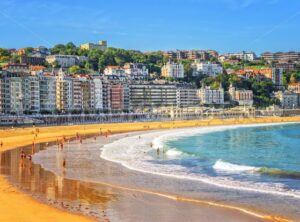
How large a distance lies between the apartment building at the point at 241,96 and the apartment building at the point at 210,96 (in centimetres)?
692

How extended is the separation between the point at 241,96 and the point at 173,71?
23.9m

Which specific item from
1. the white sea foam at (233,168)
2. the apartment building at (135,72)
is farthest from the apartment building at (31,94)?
the white sea foam at (233,168)

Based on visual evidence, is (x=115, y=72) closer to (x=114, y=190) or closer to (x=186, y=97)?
(x=186, y=97)

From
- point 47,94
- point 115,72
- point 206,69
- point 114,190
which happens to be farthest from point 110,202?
point 206,69

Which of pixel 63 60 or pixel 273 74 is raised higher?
pixel 63 60

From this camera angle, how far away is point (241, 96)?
490 ft

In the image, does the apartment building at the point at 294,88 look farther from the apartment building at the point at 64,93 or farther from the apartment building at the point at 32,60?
the apartment building at the point at 64,93

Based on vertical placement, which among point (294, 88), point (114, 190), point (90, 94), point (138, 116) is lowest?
point (114, 190)

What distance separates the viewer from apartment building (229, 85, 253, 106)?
148500mm

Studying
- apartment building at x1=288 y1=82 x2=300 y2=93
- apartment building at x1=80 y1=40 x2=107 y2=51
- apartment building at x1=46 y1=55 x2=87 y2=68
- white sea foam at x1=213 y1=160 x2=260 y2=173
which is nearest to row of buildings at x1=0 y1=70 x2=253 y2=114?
apartment building at x1=288 y1=82 x2=300 y2=93

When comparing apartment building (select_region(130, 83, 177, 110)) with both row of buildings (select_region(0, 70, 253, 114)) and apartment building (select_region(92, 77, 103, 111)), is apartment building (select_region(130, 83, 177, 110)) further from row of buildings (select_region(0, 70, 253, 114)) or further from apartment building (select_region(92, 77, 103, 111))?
apartment building (select_region(92, 77, 103, 111))

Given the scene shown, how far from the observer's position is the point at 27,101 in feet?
301

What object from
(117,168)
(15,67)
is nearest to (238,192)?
(117,168)

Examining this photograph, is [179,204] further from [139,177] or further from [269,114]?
[269,114]
